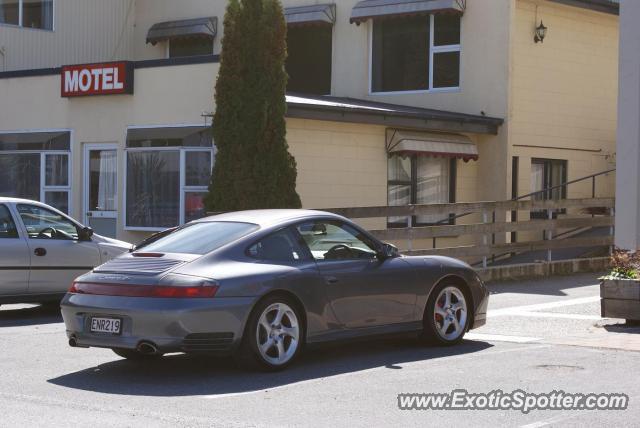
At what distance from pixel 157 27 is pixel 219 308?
747 inches

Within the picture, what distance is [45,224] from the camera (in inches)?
531

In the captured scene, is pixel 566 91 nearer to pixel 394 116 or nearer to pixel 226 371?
pixel 394 116

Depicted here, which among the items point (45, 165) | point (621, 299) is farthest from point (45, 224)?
point (45, 165)

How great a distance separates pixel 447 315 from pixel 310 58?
596 inches

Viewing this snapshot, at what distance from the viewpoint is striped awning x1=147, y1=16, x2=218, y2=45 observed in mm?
25844

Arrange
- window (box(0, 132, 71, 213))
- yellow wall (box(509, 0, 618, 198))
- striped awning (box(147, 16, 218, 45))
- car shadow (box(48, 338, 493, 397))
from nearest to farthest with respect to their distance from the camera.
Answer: car shadow (box(48, 338, 493, 397)) → window (box(0, 132, 71, 213)) → yellow wall (box(509, 0, 618, 198)) → striped awning (box(147, 16, 218, 45))

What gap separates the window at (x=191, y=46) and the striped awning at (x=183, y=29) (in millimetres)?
393

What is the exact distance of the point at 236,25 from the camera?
57.8 feet

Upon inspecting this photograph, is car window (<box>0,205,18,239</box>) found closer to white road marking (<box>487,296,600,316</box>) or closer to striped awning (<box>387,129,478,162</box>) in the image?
white road marking (<box>487,296,600,316</box>)

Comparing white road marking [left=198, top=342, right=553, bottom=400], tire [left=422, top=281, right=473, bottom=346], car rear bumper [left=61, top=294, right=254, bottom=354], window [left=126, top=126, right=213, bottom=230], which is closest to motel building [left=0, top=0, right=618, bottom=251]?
window [left=126, top=126, right=213, bottom=230]

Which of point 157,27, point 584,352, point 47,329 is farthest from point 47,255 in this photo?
point 157,27

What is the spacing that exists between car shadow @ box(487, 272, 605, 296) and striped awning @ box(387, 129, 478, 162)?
3768 millimetres

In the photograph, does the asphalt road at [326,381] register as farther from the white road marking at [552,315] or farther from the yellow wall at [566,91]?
the yellow wall at [566,91]

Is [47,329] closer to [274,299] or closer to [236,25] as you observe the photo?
[274,299]
